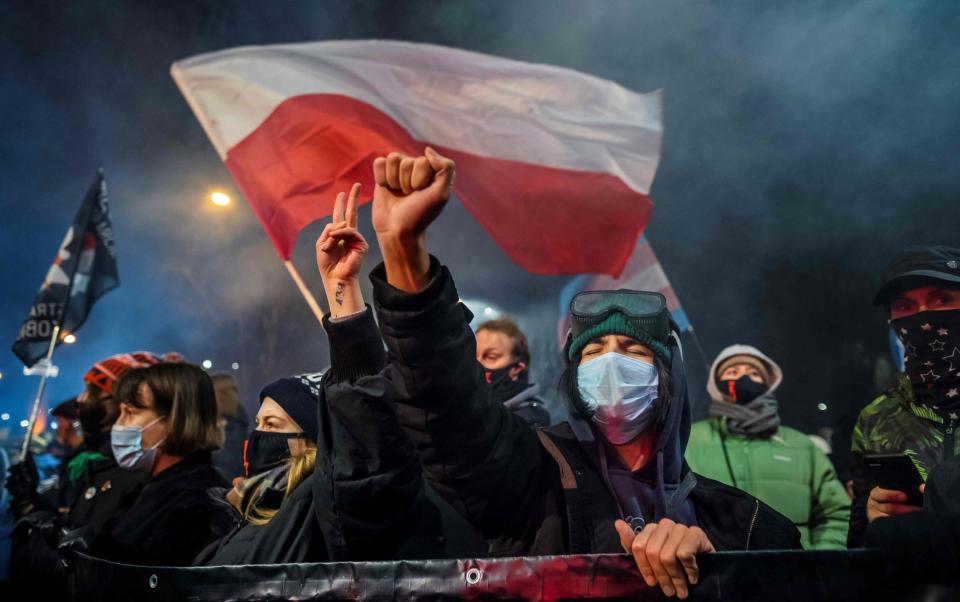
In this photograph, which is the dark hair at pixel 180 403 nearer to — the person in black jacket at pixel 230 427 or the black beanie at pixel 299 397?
the black beanie at pixel 299 397

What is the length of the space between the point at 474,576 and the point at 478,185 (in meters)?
4.31

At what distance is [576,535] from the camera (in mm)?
1461

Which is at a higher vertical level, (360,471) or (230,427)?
(230,427)

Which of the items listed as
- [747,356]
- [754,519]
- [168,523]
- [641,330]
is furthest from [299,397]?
[747,356]

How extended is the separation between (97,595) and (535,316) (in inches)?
188

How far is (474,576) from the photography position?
1.13m

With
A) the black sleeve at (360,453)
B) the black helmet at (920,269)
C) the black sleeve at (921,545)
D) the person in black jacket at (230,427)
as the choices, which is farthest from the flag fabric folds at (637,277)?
the black sleeve at (921,545)

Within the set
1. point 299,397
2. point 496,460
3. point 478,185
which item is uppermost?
point 478,185

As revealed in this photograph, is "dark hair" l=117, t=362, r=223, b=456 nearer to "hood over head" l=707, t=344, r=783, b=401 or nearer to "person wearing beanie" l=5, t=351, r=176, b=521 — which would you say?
"person wearing beanie" l=5, t=351, r=176, b=521

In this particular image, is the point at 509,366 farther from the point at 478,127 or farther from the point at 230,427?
the point at 478,127

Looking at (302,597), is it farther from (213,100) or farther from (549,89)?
(549,89)

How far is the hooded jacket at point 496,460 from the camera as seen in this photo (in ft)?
4.35

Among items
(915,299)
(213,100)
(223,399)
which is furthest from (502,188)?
(915,299)

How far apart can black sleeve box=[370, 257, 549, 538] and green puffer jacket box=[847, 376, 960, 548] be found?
0.81 m
